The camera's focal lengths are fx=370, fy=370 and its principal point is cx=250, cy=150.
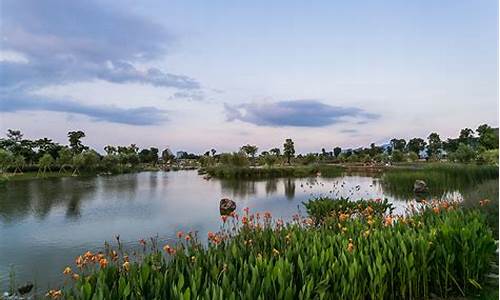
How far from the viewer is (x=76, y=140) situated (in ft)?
207

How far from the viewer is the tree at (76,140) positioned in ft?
206

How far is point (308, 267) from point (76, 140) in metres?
67.2

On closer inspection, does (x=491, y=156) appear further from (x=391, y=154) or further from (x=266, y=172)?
(x=391, y=154)

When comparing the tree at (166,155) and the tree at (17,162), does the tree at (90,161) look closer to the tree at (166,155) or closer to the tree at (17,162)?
the tree at (17,162)

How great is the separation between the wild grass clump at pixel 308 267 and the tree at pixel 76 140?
2550 inches

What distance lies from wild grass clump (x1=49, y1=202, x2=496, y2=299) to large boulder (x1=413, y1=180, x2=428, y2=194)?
45.7ft

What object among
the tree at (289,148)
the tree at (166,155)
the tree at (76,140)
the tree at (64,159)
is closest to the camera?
the tree at (64,159)

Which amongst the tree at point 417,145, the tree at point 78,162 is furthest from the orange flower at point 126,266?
the tree at point 417,145

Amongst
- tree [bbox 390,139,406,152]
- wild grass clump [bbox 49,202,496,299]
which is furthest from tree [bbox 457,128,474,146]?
wild grass clump [bbox 49,202,496,299]

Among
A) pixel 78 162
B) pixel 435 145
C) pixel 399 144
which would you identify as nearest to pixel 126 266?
pixel 78 162

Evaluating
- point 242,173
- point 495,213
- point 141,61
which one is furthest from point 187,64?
point 242,173

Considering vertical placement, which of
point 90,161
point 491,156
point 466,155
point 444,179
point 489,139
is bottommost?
point 444,179

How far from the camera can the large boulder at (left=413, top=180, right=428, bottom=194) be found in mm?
17672

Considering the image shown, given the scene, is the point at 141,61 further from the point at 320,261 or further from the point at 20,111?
the point at 320,261
